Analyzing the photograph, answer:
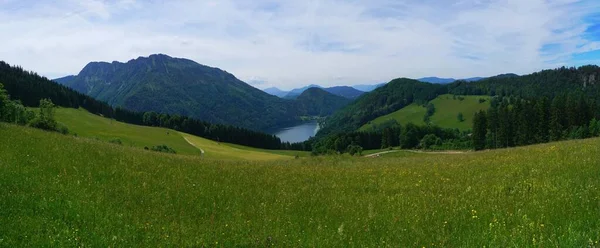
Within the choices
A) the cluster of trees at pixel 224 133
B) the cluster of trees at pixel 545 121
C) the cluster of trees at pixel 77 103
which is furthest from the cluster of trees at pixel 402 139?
the cluster of trees at pixel 545 121

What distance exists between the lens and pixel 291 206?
9789mm

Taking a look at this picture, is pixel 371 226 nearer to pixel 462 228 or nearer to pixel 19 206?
pixel 462 228

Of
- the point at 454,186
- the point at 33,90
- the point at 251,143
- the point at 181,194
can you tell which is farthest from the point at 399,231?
the point at 33,90

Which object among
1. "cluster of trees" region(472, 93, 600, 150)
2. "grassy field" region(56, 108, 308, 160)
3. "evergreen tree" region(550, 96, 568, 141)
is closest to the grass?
"grassy field" region(56, 108, 308, 160)

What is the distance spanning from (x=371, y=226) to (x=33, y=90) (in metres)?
203

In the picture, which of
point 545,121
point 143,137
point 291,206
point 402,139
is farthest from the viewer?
point 402,139

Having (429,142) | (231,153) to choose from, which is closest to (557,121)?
(429,142)

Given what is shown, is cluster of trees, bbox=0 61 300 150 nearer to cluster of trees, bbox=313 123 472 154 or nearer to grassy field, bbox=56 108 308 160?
grassy field, bbox=56 108 308 160

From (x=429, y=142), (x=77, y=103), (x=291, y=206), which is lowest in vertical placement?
(x=429, y=142)

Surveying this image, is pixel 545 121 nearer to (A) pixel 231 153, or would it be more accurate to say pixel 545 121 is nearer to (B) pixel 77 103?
(A) pixel 231 153

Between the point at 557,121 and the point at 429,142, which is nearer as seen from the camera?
the point at 557,121

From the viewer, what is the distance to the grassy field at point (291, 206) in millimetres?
7012

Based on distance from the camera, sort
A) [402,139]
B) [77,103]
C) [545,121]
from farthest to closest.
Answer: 1. [77,103]
2. [402,139]
3. [545,121]

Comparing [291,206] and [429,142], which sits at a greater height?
[291,206]
